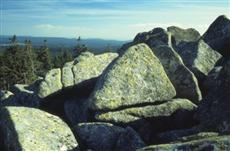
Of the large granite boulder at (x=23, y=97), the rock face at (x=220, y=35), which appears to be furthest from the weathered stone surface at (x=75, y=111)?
the rock face at (x=220, y=35)

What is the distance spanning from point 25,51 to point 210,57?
91.9 metres

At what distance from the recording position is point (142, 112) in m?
20.2

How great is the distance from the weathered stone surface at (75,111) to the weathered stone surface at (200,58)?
607 centimetres

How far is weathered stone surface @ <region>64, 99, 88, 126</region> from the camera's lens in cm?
2270

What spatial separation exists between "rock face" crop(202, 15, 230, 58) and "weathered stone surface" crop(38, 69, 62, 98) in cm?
940

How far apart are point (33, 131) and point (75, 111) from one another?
254 inches

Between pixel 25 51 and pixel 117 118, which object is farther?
pixel 25 51

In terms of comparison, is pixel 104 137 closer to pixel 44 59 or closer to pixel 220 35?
pixel 220 35

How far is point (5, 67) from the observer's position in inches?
4126

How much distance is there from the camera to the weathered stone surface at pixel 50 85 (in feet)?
79.0

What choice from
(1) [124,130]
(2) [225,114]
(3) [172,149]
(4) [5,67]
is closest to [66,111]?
(1) [124,130]

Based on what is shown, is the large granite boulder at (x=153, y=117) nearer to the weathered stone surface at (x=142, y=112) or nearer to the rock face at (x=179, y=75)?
the weathered stone surface at (x=142, y=112)

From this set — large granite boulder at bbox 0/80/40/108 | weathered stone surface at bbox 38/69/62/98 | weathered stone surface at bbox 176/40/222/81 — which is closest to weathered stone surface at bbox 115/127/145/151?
weathered stone surface at bbox 176/40/222/81

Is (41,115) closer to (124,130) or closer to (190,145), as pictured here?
(124,130)
